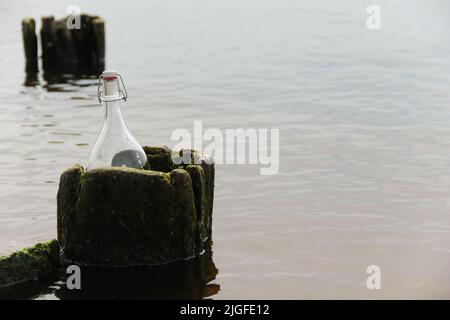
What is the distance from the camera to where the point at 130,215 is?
7559 mm

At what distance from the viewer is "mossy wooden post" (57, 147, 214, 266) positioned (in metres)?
7.51

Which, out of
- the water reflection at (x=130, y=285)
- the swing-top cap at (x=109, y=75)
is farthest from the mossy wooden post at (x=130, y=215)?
the swing-top cap at (x=109, y=75)

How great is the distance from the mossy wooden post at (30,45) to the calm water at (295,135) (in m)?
0.47

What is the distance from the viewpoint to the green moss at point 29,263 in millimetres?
7512

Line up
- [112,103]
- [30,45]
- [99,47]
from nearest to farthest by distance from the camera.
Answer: [112,103] → [99,47] → [30,45]

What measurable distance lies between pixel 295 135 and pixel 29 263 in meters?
7.64

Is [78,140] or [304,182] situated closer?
[304,182]

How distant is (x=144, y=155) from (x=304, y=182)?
156 inches

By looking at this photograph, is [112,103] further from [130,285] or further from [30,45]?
[30,45]

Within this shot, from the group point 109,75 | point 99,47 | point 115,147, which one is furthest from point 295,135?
point 99,47

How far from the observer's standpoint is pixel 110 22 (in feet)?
114

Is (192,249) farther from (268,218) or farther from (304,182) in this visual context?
(304,182)

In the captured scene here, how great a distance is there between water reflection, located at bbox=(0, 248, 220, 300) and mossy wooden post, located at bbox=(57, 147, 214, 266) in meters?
0.09

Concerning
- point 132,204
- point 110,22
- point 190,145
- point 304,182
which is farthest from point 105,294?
point 110,22
